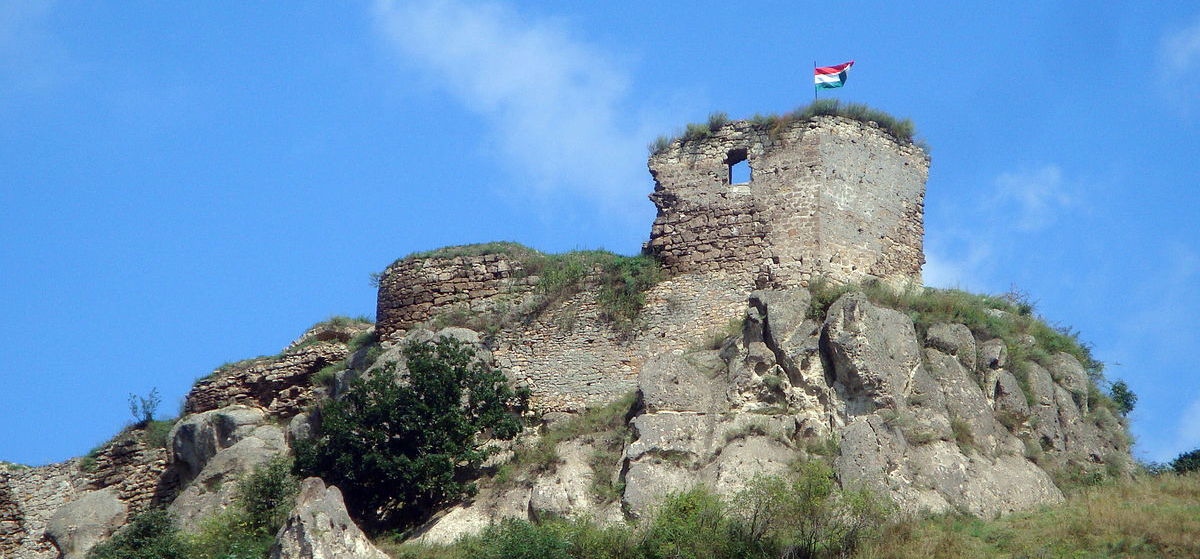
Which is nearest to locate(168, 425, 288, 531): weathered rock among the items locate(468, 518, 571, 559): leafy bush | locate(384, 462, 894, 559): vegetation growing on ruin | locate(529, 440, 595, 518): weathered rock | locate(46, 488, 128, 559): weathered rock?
locate(46, 488, 128, 559): weathered rock

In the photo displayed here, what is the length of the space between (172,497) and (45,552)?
2717mm

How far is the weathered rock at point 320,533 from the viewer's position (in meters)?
25.3

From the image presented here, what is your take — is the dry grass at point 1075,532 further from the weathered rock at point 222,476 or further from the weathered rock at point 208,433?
the weathered rock at point 208,433

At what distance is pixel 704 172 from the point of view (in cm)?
3194

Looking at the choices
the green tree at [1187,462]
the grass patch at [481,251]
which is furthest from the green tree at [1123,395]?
the grass patch at [481,251]

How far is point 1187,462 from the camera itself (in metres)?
32.3

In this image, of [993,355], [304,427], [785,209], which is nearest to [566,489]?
[304,427]

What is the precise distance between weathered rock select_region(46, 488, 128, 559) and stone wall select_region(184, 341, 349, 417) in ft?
7.44

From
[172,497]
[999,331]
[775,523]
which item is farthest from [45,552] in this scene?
[999,331]

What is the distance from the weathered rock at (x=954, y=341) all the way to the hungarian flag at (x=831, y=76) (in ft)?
18.1

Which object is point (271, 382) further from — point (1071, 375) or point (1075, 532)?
point (1075, 532)

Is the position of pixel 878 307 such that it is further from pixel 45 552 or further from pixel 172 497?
pixel 45 552

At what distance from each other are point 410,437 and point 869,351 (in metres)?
7.31

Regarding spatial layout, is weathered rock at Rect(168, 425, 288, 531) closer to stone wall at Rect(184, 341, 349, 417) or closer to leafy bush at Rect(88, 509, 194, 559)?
leafy bush at Rect(88, 509, 194, 559)
